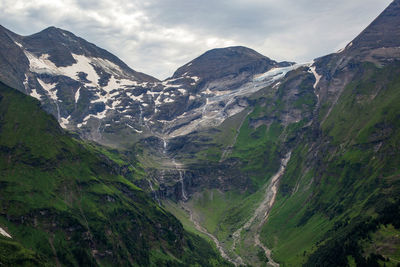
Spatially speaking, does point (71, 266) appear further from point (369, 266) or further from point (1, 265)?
point (369, 266)

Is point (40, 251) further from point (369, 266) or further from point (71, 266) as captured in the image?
point (369, 266)

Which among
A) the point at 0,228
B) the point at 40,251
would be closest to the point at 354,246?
the point at 40,251

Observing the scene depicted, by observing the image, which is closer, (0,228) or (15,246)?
(15,246)

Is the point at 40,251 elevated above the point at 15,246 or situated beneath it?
situated beneath

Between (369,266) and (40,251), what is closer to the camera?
(369,266)

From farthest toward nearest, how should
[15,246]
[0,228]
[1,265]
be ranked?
[0,228] < [15,246] < [1,265]

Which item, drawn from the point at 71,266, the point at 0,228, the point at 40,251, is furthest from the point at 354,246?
the point at 0,228

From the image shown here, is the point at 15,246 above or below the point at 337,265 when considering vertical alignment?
above

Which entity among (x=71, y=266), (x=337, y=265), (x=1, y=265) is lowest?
(x=337, y=265)

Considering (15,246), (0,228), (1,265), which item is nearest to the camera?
(1,265)
